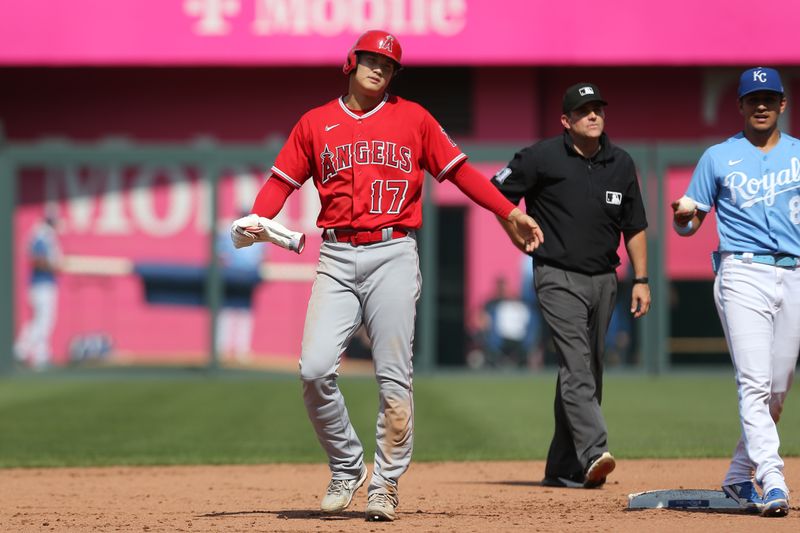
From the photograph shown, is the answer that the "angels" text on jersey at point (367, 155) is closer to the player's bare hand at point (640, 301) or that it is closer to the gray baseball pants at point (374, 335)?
the gray baseball pants at point (374, 335)

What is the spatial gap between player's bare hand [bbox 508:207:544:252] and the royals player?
638 mm

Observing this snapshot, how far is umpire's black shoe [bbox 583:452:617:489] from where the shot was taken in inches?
287

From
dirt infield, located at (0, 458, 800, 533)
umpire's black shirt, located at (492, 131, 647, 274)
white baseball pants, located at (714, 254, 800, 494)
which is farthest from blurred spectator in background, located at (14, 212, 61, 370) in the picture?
white baseball pants, located at (714, 254, 800, 494)

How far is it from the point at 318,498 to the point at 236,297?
11194 millimetres

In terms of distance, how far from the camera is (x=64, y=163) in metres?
18.7

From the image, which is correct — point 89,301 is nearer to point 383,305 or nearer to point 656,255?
point 656,255

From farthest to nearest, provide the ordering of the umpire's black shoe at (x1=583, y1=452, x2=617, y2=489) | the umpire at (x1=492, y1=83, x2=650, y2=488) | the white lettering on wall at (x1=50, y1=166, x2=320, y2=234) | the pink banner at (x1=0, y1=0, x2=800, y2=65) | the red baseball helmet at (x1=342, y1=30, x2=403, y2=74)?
the pink banner at (x1=0, y1=0, x2=800, y2=65) → the white lettering on wall at (x1=50, y1=166, x2=320, y2=234) → the umpire at (x1=492, y1=83, x2=650, y2=488) → the umpire's black shoe at (x1=583, y1=452, x2=617, y2=489) → the red baseball helmet at (x1=342, y1=30, x2=403, y2=74)

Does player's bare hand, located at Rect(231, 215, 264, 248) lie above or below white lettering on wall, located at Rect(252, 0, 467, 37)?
below

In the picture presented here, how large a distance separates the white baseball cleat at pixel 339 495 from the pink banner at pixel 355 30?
13.1m

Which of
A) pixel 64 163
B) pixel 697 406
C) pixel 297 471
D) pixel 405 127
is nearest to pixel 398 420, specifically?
pixel 405 127

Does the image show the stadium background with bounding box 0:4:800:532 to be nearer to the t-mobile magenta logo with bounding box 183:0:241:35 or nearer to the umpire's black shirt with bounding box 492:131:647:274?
the t-mobile magenta logo with bounding box 183:0:241:35

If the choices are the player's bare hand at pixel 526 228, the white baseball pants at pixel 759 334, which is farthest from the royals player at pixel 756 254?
the player's bare hand at pixel 526 228

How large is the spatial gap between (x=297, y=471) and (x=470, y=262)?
32.1ft

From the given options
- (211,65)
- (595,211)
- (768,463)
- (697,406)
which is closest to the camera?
(768,463)
